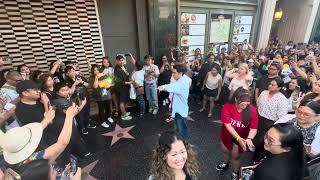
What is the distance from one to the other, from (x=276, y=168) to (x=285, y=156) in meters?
0.16

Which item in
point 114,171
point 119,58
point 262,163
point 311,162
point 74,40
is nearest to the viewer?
point 262,163

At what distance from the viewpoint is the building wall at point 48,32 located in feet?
17.7

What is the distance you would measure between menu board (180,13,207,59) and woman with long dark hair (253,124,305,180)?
689cm

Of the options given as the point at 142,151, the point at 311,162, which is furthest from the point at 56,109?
the point at 311,162

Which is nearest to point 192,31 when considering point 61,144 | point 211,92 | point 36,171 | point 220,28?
point 220,28

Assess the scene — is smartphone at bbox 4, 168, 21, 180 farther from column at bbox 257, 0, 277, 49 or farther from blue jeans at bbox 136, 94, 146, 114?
column at bbox 257, 0, 277, 49

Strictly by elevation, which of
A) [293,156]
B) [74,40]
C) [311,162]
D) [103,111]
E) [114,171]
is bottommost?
[114,171]

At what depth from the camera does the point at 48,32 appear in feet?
19.3

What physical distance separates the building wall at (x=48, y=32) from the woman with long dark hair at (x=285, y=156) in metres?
6.08

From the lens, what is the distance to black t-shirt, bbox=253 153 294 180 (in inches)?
75.9

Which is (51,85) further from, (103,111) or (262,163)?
(262,163)

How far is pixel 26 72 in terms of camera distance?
4.71 meters

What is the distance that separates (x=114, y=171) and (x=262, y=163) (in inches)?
113

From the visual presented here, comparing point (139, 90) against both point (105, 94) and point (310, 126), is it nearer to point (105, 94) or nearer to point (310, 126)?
point (105, 94)
